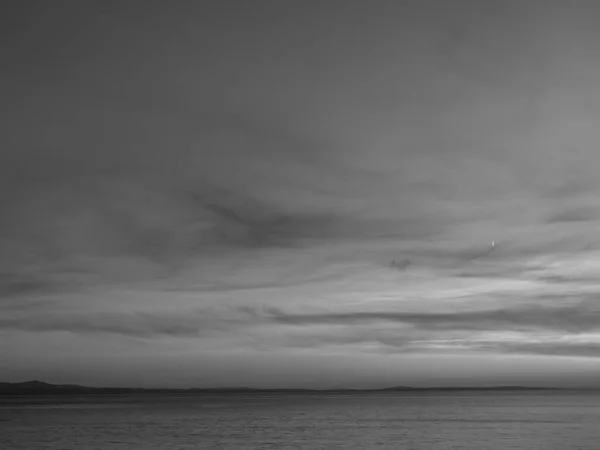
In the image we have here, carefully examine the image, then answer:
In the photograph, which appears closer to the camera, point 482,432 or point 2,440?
point 2,440

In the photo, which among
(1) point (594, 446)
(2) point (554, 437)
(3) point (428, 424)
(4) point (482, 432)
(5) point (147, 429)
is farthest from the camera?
(3) point (428, 424)

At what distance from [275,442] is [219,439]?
7178mm

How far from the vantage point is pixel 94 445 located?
6844 centimetres

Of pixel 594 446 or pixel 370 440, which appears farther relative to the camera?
pixel 370 440

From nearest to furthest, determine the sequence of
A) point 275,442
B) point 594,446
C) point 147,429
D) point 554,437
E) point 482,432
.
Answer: point 594,446 → point 275,442 → point 554,437 → point 482,432 → point 147,429

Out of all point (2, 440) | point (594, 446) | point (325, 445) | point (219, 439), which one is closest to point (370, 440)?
point (325, 445)

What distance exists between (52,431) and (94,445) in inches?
806

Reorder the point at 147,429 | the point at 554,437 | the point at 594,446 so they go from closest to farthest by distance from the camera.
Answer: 1. the point at 594,446
2. the point at 554,437
3. the point at 147,429

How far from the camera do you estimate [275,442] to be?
234ft

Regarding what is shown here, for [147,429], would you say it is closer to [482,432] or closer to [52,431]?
[52,431]

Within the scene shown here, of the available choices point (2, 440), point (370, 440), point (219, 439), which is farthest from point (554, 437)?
point (2, 440)

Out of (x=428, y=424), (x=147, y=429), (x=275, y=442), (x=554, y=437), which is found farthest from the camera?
(x=428, y=424)

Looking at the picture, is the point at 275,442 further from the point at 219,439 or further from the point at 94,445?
the point at 94,445

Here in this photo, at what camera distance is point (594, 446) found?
216 feet
